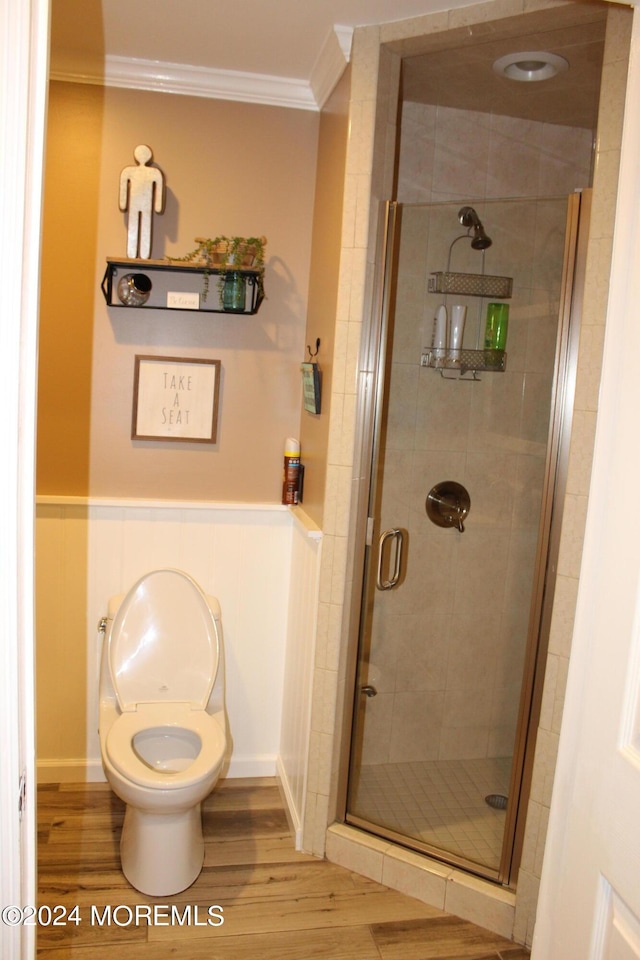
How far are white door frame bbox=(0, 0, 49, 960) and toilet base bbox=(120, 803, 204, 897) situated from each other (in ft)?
4.46

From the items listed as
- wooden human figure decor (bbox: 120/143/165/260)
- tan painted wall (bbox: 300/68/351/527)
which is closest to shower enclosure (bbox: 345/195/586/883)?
tan painted wall (bbox: 300/68/351/527)

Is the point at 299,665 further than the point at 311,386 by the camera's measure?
Yes

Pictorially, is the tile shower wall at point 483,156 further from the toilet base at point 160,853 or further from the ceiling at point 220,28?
the toilet base at point 160,853

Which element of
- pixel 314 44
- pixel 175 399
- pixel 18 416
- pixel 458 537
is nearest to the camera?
pixel 18 416

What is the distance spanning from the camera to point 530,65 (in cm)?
242

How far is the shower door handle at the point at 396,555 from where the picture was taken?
260cm

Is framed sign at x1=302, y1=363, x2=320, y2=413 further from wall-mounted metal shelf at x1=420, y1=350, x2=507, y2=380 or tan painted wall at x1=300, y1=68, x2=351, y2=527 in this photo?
wall-mounted metal shelf at x1=420, y1=350, x2=507, y2=380

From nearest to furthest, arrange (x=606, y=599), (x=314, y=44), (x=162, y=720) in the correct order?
1. (x=606, y=599)
2. (x=314, y=44)
3. (x=162, y=720)

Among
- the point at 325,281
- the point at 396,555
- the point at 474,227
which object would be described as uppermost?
the point at 474,227

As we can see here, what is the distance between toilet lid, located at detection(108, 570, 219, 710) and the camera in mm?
2721

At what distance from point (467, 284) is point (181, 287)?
1.03 m

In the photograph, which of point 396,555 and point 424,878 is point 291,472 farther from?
point 424,878

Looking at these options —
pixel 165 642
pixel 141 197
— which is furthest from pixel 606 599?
pixel 141 197

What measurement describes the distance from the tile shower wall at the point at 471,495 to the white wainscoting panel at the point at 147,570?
56 centimetres
